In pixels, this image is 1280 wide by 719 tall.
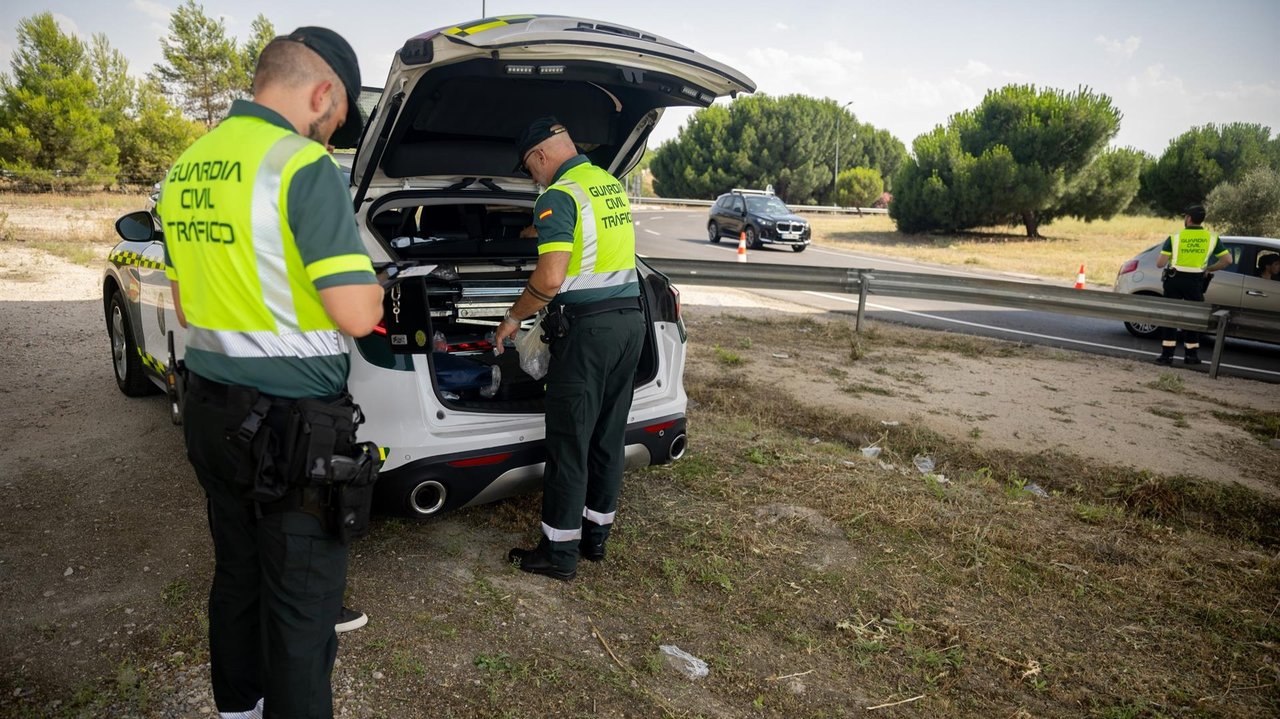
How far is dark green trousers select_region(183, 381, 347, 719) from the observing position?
2.05 metres

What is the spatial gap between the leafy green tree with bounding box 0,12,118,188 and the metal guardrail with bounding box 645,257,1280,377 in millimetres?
31437

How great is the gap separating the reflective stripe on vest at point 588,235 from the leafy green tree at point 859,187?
5700 centimetres

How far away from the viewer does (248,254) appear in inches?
75.9

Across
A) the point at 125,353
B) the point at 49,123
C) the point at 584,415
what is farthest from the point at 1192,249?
the point at 49,123

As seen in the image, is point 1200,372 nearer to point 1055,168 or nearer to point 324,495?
point 324,495

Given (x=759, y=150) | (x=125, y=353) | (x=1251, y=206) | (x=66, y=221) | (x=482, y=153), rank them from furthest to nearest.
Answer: (x=759, y=150) → (x=1251, y=206) → (x=66, y=221) → (x=125, y=353) → (x=482, y=153)

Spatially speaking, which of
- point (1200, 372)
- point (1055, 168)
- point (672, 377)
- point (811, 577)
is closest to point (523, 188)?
point (672, 377)

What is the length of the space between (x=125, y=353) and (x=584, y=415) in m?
3.88

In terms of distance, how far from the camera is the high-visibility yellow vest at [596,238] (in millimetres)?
3348

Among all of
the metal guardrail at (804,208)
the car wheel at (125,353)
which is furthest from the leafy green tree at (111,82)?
the car wheel at (125,353)

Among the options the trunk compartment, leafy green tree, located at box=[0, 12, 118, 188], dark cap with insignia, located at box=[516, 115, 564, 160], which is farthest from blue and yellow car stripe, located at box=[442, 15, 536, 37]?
leafy green tree, located at box=[0, 12, 118, 188]

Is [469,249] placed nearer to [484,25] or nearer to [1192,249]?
[484,25]

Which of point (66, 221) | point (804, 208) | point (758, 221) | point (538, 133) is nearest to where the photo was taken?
point (538, 133)

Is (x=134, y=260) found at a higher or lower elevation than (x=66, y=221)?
higher
